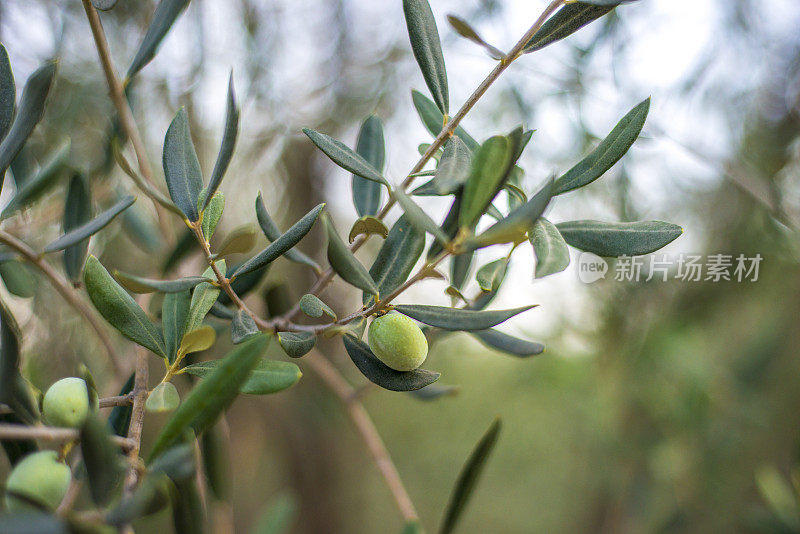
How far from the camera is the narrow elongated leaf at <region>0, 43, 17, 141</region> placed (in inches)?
15.1

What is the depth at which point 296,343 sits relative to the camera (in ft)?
1.11

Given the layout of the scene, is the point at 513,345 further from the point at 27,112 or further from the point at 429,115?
the point at 27,112

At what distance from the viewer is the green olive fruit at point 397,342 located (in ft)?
1.10

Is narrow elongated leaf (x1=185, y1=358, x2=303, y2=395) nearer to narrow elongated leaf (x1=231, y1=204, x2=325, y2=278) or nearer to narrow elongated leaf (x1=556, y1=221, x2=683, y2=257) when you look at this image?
narrow elongated leaf (x1=231, y1=204, x2=325, y2=278)

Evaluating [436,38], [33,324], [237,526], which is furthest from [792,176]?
[237,526]

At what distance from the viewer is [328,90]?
1.59m

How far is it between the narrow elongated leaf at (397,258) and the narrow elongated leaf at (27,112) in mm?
248

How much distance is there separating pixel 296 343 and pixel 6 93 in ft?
0.86

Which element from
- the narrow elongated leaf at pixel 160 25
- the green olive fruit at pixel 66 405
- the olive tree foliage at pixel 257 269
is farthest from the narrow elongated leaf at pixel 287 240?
the narrow elongated leaf at pixel 160 25

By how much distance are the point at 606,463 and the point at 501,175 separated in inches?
67.3

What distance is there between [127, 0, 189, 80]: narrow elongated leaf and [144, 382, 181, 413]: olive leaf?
0.29 m

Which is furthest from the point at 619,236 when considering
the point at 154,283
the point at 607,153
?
the point at 154,283

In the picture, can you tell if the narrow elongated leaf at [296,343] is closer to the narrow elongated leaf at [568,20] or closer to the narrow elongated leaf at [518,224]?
the narrow elongated leaf at [518,224]

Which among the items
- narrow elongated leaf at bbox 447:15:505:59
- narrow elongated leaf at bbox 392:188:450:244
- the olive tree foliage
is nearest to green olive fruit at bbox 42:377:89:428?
the olive tree foliage
